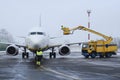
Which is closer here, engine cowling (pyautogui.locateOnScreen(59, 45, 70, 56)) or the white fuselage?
the white fuselage

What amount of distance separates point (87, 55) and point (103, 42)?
279 centimetres

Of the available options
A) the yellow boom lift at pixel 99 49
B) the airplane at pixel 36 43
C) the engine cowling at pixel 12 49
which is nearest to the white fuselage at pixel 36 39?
the airplane at pixel 36 43

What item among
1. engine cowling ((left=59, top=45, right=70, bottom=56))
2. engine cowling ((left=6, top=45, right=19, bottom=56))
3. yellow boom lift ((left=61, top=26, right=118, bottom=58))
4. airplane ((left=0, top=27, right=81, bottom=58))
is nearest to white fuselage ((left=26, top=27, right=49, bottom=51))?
airplane ((left=0, top=27, right=81, bottom=58))

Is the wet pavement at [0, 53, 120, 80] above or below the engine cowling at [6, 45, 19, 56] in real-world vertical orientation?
below

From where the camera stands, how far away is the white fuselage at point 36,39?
36.1 m

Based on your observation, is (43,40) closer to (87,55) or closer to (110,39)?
(87,55)

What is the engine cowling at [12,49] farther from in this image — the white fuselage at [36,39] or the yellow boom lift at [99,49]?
the yellow boom lift at [99,49]

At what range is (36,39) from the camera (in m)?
36.6

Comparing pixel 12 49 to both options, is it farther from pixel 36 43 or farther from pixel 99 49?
pixel 99 49

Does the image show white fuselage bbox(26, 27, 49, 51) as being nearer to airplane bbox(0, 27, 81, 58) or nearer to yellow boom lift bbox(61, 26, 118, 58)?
airplane bbox(0, 27, 81, 58)

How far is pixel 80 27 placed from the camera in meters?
51.0

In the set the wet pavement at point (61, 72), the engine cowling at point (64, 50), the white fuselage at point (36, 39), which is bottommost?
the wet pavement at point (61, 72)

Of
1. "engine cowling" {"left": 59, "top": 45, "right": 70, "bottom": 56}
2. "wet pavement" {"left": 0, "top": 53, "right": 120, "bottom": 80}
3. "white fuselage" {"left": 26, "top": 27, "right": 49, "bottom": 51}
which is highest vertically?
"white fuselage" {"left": 26, "top": 27, "right": 49, "bottom": 51}

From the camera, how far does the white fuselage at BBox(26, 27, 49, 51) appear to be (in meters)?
36.1
